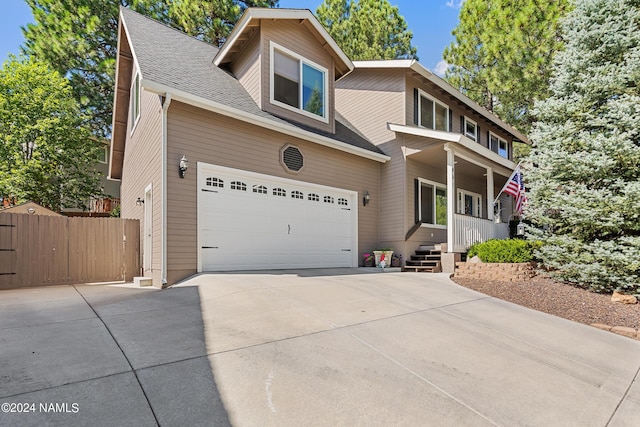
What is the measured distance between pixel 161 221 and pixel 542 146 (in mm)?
8228

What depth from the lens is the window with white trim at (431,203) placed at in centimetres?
1046

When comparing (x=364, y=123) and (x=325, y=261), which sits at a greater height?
(x=364, y=123)

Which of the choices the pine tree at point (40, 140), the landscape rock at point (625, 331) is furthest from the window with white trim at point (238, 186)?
the pine tree at point (40, 140)

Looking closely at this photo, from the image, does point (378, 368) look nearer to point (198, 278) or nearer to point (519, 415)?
point (519, 415)

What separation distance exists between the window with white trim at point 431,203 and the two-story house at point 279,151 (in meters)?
0.05

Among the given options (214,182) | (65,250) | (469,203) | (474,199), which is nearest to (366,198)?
(214,182)

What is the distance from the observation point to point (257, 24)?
8.22 m

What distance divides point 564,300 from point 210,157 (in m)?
7.17

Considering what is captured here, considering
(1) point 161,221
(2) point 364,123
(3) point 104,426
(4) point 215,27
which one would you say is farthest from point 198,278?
(4) point 215,27

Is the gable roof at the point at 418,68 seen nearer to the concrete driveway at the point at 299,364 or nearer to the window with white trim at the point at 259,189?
the window with white trim at the point at 259,189

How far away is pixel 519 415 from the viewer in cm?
240

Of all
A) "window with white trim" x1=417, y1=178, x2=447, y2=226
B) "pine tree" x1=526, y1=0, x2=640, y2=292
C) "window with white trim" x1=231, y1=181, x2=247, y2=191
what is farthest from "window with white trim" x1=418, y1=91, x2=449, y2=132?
"window with white trim" x1=231, y1=181, x2=247, y2=191

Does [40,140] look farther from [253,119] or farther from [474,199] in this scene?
[474,199]

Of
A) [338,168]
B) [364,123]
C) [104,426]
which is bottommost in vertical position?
[104,426]
